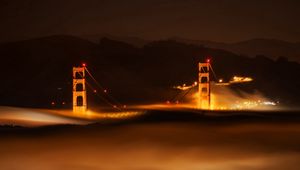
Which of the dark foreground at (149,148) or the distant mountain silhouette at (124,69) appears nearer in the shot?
the dark foreground at (149,148)

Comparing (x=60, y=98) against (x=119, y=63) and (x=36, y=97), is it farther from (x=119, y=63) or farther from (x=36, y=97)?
(x=119, y=63)

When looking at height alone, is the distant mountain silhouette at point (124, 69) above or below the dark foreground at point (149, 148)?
above

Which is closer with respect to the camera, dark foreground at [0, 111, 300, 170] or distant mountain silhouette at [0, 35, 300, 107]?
dark foreground at [0, 111, 300, 170]

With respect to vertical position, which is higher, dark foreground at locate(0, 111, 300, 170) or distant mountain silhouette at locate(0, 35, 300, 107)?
distant mountain silhouette at locate(0, 35, 300, 107)

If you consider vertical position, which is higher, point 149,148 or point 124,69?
point 124,69

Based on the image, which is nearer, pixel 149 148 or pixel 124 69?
pixel 149 148
